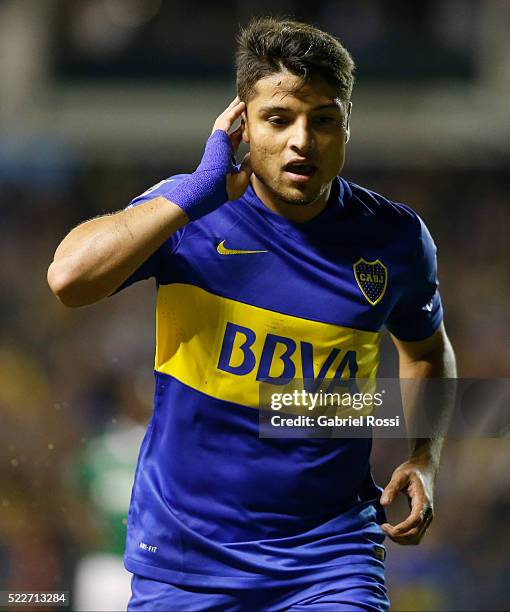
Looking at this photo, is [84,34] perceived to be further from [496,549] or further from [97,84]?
[496,549]

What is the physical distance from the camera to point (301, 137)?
9.80 ft

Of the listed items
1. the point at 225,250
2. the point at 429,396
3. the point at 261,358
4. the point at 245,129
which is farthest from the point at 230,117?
the point at 429,396

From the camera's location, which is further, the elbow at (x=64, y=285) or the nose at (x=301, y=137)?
the nose at (x=301, y=137)

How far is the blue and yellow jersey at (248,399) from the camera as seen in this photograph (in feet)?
10.0

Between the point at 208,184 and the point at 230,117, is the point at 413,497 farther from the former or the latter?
the point at 230,117

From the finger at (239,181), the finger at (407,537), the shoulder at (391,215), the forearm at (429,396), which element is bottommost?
the finger at (407,537)

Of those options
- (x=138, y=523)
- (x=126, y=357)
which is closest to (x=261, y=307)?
(x=138, y=523)

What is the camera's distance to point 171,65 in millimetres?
13227

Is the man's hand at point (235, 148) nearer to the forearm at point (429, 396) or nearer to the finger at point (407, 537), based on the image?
the forearm at point (429, 396)

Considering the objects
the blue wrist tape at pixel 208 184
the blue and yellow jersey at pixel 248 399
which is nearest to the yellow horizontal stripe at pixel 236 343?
the blue and yellow jersey at pixel 248 399

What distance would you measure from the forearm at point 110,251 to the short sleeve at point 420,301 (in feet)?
2.73

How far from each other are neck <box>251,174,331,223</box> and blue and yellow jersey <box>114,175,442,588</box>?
1.0 inches

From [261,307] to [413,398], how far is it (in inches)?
29.7

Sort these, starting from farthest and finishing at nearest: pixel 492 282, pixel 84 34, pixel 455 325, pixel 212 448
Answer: pixel 84 34, pixel 492 282, pixel 455 325, pixel 212 448
